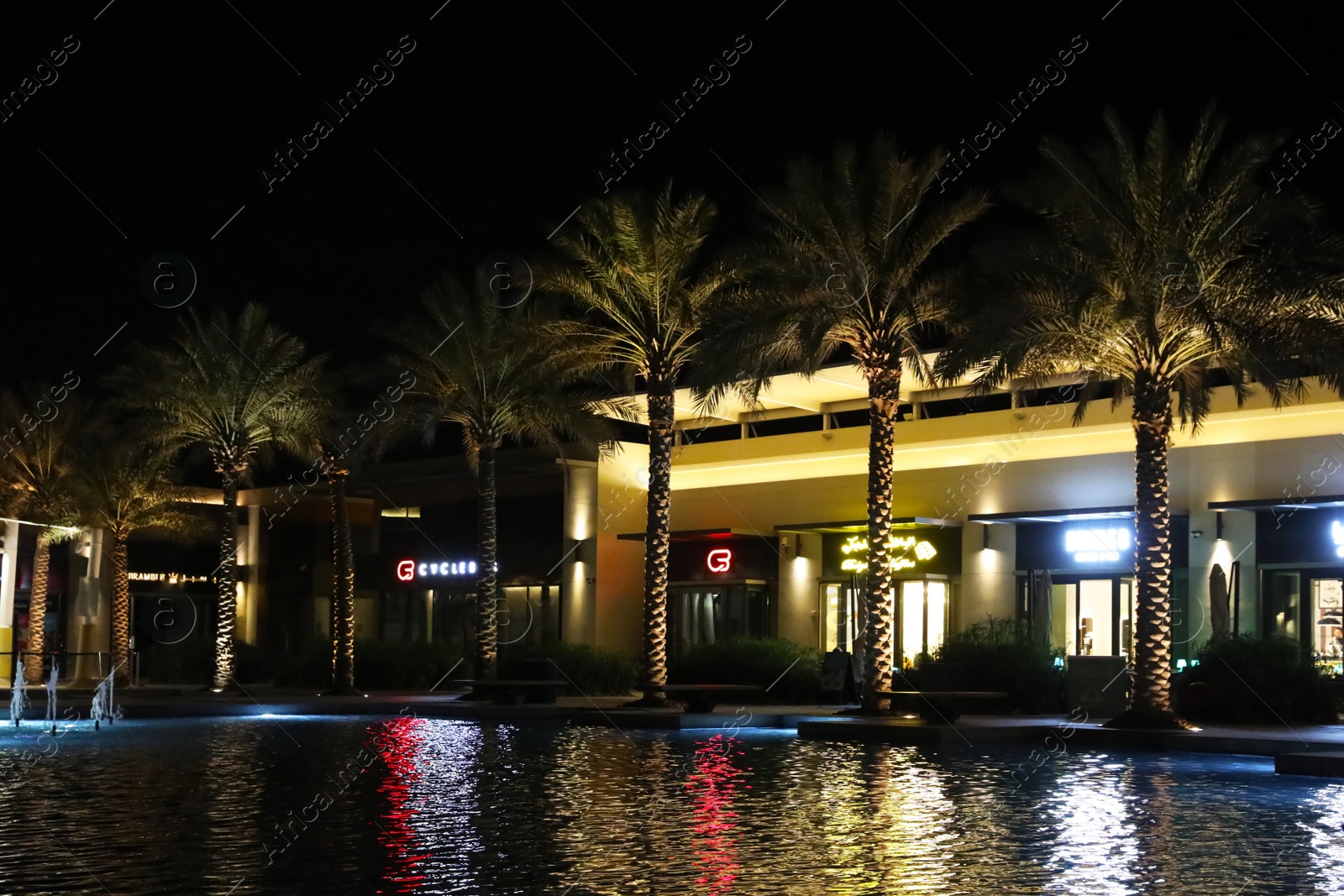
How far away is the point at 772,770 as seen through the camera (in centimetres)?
1894

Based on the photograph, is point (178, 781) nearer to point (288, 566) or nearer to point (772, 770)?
point (772, 770)

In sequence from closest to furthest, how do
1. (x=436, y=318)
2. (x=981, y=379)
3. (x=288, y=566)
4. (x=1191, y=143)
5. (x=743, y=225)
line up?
(x=1191, y=143) < (x=981, y=379) < (x=743, y=225) < (x=436, y=318) < (x=288, y=566)

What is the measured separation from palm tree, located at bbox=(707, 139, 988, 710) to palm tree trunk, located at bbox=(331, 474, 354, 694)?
1431cm

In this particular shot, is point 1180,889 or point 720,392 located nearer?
point 1180,889

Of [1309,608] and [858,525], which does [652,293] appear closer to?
[858,525]

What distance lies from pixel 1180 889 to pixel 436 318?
89.6 ft

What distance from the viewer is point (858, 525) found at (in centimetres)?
3678

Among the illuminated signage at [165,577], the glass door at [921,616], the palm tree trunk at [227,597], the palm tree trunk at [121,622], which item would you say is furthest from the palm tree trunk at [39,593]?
the glass door at [921,616]

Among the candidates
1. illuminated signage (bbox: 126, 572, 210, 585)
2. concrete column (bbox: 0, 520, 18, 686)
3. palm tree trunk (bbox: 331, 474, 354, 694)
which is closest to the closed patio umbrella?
palm tree trunk (bbox: 331, 474, 354, 694)

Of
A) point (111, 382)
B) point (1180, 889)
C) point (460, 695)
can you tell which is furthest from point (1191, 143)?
point (111, 382)

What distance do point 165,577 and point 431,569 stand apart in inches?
608

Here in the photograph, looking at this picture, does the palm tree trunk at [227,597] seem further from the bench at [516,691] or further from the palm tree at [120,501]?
the bench at [516,691]

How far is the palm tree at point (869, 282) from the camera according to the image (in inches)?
1068

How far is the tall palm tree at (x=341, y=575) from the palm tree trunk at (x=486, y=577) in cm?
332
